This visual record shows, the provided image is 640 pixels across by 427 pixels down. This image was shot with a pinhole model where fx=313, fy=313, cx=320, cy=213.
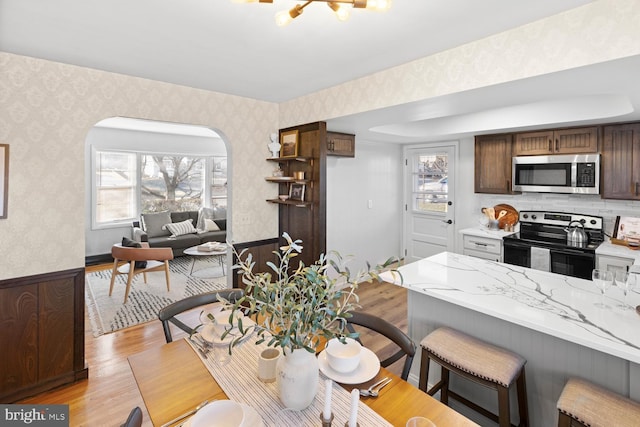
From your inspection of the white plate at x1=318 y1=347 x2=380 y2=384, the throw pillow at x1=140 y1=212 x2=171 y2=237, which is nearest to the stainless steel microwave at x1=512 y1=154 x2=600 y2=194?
the white plate at x1=318 y1=347 x2=380 y2=384

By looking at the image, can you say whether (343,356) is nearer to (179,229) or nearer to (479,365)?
(479,365)

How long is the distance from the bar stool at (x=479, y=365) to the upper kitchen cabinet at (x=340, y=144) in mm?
2529

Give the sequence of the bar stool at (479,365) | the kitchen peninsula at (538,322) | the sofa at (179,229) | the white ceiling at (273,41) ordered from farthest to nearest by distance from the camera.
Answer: the sofa at (179,229) < the white ceiling at (273,41) < the bar stool at (479,365) < the kitchen peninsula at (538,322)

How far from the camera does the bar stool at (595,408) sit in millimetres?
1248

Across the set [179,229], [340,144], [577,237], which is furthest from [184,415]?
[179,229]

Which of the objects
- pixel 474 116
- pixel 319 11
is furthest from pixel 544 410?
pixel 474 116

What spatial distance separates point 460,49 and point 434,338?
6.10ft

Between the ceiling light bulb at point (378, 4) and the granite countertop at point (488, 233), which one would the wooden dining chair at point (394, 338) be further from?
the granite countertop at point (488, 233)

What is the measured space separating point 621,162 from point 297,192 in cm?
336

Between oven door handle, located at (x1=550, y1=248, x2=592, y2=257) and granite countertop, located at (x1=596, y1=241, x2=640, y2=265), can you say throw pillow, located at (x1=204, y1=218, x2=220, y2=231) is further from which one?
granite countertop, located at (x1=596, y1=241, x2=640, y2=265)

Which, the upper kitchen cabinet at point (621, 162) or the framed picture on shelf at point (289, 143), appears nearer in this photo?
the upper kitchen cabinet at point (621, 162)

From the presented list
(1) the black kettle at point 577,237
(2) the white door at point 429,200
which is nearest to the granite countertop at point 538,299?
(1) the black kettle at point 577,237

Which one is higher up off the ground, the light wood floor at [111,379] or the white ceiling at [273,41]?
the white ceiling at [273,41]

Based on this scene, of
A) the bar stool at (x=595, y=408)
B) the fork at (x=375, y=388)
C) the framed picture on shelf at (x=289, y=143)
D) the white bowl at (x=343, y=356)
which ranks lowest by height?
the bar stool at (x=595, y=408)
